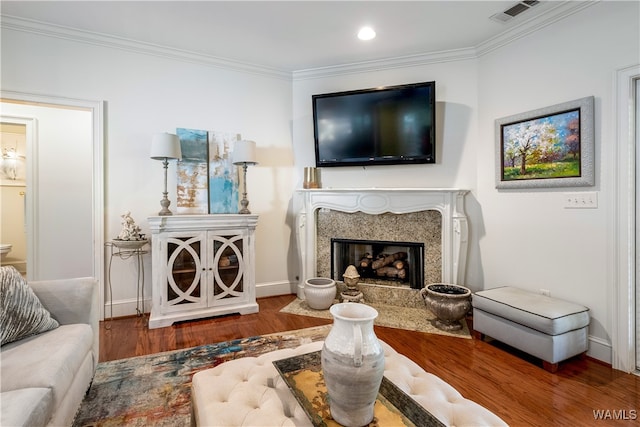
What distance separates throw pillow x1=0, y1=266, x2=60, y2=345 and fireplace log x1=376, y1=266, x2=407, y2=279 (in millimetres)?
2921

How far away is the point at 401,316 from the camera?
313 cm

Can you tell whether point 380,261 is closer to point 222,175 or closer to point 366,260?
point 366,260

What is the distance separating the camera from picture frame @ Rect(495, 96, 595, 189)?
2350 millimetres

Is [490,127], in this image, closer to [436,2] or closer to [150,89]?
[436,2]

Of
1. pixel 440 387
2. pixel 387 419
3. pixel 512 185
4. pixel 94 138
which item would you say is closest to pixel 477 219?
pixel 512 185

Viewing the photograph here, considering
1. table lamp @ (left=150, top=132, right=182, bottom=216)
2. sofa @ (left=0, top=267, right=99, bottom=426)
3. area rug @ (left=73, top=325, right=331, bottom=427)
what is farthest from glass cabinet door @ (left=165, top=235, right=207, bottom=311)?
sofa @ (left=0, top=267, right=99, bottom=426)

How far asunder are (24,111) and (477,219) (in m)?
5.18

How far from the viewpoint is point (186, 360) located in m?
2.25

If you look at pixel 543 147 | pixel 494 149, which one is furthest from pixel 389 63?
pixel 543 147

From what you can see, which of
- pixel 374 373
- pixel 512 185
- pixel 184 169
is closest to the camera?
pixel 374 373

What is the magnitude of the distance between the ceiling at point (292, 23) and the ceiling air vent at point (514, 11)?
4cm

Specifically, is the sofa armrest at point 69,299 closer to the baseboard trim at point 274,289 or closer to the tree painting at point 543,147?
the baseboard trim at point 274,289

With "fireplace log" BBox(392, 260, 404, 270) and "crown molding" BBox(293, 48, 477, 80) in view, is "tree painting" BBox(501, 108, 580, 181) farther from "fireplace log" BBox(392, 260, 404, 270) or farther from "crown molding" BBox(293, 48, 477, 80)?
"fireplace log" BBox(392, 260, 404, 270)

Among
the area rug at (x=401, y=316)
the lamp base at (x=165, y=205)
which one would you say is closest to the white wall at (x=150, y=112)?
the lamp base at (x=165, y=205)
